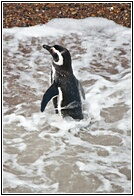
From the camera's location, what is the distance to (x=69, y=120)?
477 cm

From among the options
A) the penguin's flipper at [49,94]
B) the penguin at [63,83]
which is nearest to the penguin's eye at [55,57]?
the penguin at [63,83]

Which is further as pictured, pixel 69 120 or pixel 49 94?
pixel 69 120

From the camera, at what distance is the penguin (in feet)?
14.7

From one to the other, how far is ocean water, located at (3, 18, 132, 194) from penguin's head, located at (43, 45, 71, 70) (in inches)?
22.8

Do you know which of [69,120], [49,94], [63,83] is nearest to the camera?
[49,94]

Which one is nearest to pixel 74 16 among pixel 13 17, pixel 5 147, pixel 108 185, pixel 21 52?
pixel 13 17

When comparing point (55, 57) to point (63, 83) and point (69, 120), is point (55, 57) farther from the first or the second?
point (69, 120)

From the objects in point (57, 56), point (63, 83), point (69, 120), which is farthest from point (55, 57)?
point (69, 120)

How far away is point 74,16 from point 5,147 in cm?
386

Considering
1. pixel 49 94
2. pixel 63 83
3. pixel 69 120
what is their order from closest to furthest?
pixel 49 94 → pixel 63 83 → pixel 69 120

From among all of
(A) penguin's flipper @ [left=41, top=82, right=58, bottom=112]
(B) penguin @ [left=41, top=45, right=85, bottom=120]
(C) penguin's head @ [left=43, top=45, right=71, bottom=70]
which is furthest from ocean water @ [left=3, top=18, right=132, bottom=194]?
(C) penguin's head @ [left=43, top=45, right=71, bottom=70]

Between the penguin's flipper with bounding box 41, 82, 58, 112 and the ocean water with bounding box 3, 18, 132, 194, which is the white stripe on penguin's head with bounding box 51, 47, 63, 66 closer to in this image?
the penguin's flipper with bounding box 41, 82, 58, 112

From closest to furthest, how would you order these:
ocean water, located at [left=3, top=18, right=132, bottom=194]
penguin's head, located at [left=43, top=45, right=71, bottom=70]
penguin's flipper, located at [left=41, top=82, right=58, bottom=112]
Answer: ocean water, located at [left=3, top=18, right=132, bottom=194] → penguin's flipper, located at [left=41, top=82, right=58, bottom=112] → penguin's head, located at [left=43, top=45, right=71, bottom=70]

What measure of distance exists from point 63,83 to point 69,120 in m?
0.44
